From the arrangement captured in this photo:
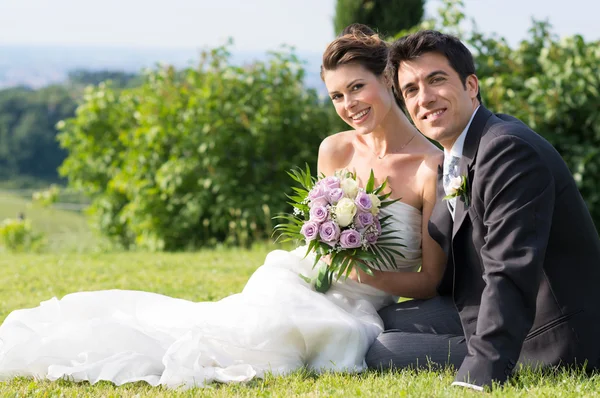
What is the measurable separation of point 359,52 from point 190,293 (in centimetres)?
301

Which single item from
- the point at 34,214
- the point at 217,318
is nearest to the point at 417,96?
the point at 217,318

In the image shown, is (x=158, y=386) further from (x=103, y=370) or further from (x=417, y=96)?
(x=417, y=96)

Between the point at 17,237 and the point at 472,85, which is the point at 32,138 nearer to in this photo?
the point at 17,237

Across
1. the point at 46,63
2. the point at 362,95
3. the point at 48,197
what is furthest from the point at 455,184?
the point at 46,63

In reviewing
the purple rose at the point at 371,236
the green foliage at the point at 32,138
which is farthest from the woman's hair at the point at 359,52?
the green foliage at the point at 32,138

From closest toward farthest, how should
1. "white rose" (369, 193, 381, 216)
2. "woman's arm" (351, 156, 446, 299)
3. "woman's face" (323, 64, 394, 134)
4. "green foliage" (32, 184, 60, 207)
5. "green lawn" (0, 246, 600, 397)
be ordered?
"green lawn" (0, 246, 600, 397), "white rose" (369, 193, 381, 216), "woman's arm" (351, 156, 446, 299), "woman's face" (323, 64, 394, 134), "green foliage" (32, 184, 60, 207)

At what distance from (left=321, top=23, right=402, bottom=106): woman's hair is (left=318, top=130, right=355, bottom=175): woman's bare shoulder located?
566 mm

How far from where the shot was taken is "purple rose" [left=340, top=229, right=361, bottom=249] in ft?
13.4

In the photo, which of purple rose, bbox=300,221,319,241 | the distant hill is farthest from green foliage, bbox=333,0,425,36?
the distant hill

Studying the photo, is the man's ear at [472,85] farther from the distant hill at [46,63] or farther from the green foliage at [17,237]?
the distant hill at [46,63]

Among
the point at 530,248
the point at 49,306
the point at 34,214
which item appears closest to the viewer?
the point at 530,248

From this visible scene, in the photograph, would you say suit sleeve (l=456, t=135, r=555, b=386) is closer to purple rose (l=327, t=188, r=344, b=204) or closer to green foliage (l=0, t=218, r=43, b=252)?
purple rose (l=327, t=188, r=344, b=204)

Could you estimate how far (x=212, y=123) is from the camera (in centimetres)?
1002

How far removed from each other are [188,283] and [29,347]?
9.59ft
